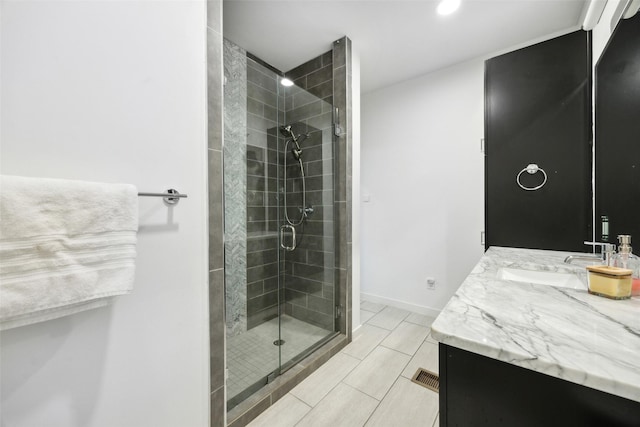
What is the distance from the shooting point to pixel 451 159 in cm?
240

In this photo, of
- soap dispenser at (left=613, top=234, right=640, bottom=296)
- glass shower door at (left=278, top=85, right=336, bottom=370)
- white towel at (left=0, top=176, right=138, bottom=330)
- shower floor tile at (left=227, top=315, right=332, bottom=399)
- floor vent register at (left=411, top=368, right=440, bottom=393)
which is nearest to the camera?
white towel at (left=0, top=176, right=138, bottom=330)

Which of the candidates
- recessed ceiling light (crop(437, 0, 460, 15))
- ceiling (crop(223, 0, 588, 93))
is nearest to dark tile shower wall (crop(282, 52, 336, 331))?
ceiling (crop(223, 0, 588, 93))

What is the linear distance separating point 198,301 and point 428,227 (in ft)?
7.26

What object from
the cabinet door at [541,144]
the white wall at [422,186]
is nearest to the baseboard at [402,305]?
the white wall at [422,186]

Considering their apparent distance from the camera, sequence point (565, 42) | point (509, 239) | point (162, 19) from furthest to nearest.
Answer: point (509, 239), point (565, 42), point (162, 19)

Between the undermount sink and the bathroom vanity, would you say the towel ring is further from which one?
the bathroom vanity

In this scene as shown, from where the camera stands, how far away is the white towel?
0.63 m

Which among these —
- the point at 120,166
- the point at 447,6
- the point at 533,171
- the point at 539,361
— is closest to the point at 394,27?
the point at 447,6

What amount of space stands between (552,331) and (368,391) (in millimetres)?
1265

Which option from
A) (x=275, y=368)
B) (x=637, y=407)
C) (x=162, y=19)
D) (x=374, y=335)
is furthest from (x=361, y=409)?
(x=162, y=19)

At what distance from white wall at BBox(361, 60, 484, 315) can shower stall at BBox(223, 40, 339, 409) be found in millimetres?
939

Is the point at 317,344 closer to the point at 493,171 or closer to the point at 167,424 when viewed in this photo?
the point at 167,424

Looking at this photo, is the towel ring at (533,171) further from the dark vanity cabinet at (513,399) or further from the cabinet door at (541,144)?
the dark vanity cabinet at (513,399)

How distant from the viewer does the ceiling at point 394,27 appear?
1712 millimetres
